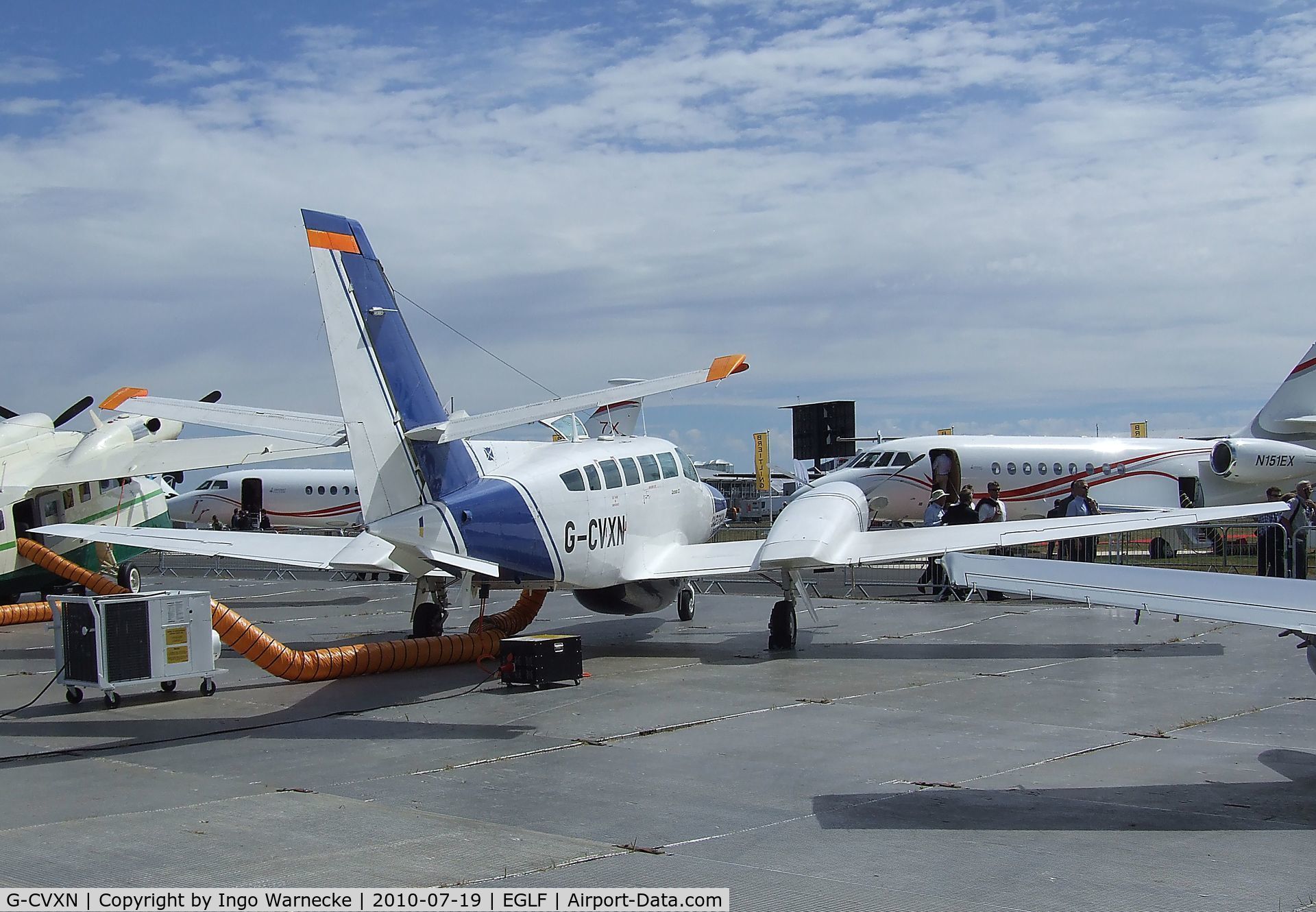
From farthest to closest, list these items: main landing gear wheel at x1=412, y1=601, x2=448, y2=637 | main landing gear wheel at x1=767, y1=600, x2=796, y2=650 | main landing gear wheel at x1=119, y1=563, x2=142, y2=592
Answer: main landing gear wheel at x1=119, y1=563, x2=142, y2=592 < main landing gear wheel at x1=412, y1=601, x2=448, y2=637 < main landing gear wheel at x1=767, y1=600, x2=796, y2=650

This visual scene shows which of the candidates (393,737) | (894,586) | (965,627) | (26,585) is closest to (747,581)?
(894,586)

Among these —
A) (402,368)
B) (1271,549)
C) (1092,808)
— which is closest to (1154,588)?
(1092,808)

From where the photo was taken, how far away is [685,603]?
60.6ft

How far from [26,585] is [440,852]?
656 inches

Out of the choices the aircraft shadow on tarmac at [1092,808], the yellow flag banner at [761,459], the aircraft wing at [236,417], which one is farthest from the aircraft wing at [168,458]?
the yellow flag banner at [761,459]

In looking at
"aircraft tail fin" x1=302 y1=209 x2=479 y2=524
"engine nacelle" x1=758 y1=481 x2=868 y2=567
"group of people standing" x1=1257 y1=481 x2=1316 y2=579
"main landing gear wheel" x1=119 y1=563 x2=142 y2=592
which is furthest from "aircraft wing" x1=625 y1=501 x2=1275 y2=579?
"main landing gear wheel" x1=119 y1=563 x2=142 y2=592

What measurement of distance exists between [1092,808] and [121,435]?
19.2 metres

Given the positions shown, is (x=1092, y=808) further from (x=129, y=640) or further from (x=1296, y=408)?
(x=1296, y=408)

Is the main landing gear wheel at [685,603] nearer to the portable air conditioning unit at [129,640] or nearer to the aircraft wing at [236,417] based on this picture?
the aircraft wing at [236,417]

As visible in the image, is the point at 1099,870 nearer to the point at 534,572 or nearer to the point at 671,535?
the point at 534,572

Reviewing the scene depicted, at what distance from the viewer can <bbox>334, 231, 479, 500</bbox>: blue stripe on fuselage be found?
487 inches

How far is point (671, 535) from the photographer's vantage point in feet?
54.8

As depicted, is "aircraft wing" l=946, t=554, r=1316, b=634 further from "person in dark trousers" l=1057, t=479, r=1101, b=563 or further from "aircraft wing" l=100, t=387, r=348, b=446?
"person in dark trousers" l=1057, t=479, r=1101, b=563

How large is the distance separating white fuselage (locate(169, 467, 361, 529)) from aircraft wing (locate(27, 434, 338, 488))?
107 ft
